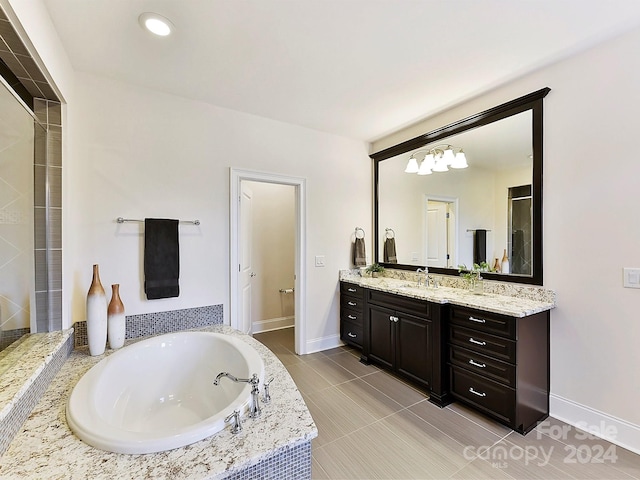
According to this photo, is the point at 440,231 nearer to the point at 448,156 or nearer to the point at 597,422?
the point at 448,156

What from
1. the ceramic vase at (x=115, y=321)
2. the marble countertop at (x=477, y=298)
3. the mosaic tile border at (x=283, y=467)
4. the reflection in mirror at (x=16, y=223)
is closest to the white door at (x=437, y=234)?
the marble countertop at (x=477, y=298)

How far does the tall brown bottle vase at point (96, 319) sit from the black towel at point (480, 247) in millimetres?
3049

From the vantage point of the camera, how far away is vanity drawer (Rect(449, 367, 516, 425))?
1.97m

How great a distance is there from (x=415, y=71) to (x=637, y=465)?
288 cm

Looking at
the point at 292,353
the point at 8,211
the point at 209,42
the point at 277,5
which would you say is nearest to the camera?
the point at 277,5

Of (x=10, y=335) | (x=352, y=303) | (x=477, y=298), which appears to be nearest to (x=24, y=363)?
(x=10, y=335)

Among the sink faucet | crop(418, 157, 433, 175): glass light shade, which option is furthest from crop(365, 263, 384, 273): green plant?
crop(418, 157, 433, 175): glass light shade

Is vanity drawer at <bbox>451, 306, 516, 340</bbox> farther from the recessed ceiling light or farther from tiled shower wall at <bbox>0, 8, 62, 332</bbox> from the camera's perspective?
tiled shower wall at <bbox>0, 8, 62, 332</bbox>

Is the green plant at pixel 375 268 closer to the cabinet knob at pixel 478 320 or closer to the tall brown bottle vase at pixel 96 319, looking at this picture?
the cabinet knob at pixel 478 320

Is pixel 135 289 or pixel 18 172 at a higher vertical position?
pixel 18 172

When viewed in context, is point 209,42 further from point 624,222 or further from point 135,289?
point 624,222

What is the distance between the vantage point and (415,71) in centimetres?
225

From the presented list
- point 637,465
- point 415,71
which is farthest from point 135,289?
point 637,465

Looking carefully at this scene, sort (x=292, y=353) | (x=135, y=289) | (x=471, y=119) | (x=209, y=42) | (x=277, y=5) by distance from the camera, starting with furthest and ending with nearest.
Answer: (x=292, y=353) < (x=471, y=119) < (x=135, y=289) < (x=209, y=42) < (x=277, y=5)
